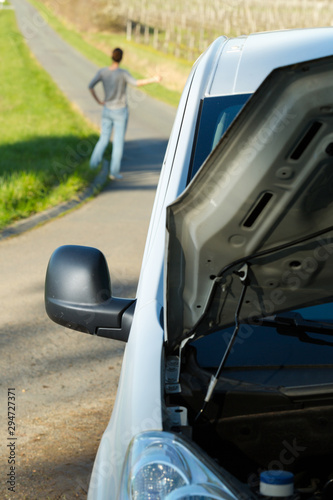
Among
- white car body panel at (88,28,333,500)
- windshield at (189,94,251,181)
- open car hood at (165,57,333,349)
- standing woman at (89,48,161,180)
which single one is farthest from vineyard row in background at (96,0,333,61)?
open car hood at (165,57,333,349)

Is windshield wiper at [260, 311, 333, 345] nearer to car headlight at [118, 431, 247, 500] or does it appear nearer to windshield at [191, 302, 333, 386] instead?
windshield at [191, 302, 333, 386]

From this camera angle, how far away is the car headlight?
153 centimetres

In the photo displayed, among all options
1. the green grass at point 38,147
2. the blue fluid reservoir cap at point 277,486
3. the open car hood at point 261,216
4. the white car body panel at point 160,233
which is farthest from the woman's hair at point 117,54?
the blue fluid reservoir cap at point 277,486

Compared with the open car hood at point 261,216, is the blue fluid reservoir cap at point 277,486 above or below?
below

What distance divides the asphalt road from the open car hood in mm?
1819

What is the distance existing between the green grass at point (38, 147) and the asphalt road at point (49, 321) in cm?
52

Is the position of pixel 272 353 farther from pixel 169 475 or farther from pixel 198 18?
pixel 198 18

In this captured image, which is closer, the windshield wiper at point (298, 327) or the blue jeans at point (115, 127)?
the windshield wiper at point (298, 327)

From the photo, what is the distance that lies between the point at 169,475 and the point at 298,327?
3.53ft

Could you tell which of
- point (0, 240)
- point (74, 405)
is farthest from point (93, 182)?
point (74, 405)

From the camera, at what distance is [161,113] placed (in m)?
23.7

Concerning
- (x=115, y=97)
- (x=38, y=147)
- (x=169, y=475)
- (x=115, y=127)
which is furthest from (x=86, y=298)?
(x=38, y=147)

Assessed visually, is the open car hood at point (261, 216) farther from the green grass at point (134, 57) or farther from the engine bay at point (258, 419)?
the green grass at point (134, 57)

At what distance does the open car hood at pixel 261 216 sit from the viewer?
1685 mm
